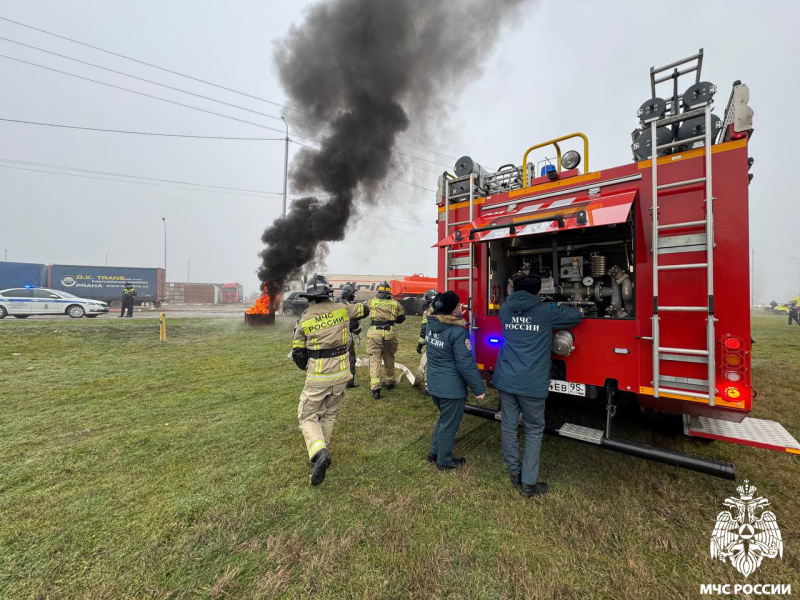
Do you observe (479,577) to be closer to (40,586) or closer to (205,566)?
(205,566)

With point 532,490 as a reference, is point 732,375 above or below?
above

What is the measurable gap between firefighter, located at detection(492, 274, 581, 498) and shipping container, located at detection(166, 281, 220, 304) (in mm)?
42552

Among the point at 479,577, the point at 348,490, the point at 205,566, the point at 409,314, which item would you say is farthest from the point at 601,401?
the point at 409,314

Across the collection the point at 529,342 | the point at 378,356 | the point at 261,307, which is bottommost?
the point at 378,356

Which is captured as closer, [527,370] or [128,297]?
[527,370]

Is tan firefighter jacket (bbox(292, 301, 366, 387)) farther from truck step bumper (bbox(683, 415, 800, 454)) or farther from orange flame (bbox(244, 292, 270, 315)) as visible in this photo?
orange flame (bbox(244, 292, 270, 315))

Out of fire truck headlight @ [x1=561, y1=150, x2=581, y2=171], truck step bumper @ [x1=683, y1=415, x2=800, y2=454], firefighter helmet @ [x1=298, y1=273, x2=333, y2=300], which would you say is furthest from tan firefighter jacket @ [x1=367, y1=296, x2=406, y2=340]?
truck step bumper @ [x1=683, y1=415, x2=800, y2=454]

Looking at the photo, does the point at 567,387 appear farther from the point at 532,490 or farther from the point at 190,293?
the point at 190,293

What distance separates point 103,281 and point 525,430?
33.8 metres

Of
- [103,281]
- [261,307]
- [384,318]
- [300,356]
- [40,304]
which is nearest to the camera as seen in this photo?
[300,356]

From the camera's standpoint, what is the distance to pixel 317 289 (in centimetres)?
363

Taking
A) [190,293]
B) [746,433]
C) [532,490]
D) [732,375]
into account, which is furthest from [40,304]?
[190,293]

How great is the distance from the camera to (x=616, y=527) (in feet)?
7.97

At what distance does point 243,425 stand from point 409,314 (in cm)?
1478
